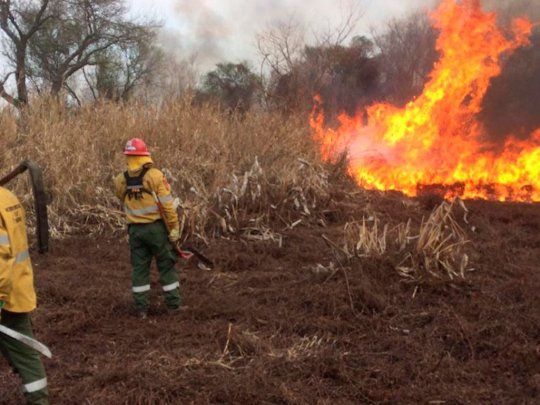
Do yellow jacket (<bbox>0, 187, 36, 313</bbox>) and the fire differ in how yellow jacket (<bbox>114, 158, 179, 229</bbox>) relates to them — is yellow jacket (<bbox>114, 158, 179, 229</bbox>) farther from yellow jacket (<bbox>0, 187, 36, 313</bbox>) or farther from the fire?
the fire

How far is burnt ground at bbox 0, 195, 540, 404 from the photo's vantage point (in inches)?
127

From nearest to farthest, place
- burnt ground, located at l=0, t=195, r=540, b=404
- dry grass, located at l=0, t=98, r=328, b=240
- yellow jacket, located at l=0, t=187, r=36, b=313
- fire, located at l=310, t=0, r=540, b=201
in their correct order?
1. yellow jacket, located at l=0, t=187, r=36, b=313
2. burnt ground, located at l=0, t=195, r=540, b=404
3. dry grass, located at l=0, t=98, r=328, b=240
4. fire, located at l=310, t=0, r=540, b=201

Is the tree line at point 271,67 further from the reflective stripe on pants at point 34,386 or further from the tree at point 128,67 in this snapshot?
the reflective stripe on pants at point 34,386

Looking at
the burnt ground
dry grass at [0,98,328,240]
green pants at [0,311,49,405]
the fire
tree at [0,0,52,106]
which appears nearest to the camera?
green pants at [0,311,49,405]

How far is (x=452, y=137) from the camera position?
11.5 meters

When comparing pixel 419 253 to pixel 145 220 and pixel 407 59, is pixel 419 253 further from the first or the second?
pixel 407 59

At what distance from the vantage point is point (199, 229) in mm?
7094

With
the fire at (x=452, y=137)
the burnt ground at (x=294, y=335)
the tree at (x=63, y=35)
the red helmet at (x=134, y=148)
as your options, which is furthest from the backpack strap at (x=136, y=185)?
the tree at (x=63, y=35)

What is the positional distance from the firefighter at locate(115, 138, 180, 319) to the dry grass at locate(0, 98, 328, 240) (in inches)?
84.0

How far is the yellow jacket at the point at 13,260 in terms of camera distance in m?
2.56

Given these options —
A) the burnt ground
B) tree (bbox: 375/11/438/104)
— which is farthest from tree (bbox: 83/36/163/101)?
the burnt ground

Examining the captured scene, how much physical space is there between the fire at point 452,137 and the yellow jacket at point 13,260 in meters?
8.20

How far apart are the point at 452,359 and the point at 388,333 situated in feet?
1.97

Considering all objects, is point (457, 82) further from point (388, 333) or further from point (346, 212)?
point (388, 333)
